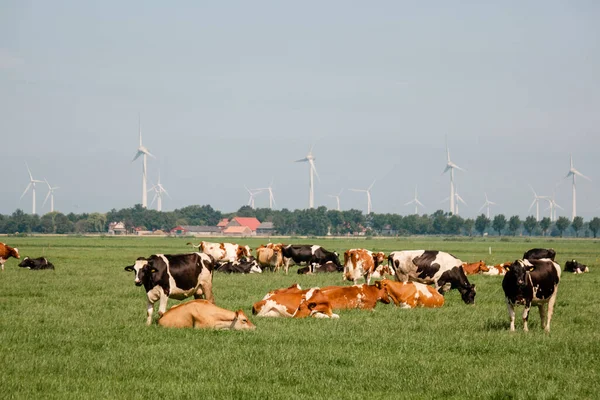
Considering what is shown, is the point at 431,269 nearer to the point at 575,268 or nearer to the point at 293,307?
the point at 293,307

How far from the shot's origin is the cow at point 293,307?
16219 mm

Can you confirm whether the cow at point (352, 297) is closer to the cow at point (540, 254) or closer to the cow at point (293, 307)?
the cow at point (293, 307)

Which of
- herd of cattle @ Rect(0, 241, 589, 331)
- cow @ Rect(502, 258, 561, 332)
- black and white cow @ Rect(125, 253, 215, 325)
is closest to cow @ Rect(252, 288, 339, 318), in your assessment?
herd of cattle @ Rect(0, 241, 589, 331)

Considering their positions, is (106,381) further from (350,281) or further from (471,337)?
(350,281)

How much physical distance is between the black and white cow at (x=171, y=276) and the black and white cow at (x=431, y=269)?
656cm

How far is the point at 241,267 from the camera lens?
1298 inches

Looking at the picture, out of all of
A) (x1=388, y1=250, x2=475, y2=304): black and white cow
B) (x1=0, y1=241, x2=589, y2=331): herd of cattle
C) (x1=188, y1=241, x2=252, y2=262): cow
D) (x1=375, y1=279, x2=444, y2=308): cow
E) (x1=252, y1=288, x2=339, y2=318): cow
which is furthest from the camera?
(x1=188, y1=241, x2=252, y2=262): cow

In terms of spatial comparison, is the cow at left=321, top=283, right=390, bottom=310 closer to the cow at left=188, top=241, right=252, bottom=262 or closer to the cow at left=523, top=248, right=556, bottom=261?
the cow at left=523, top=248, right=556, bottom=261

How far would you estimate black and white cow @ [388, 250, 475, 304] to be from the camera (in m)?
21.2

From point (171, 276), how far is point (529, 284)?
6738mm

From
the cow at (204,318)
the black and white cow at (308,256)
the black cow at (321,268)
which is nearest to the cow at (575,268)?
the black and white cow at (308,256)

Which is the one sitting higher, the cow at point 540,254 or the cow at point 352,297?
the cow at point 540,254

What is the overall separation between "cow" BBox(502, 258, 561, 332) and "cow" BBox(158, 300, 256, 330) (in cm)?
460

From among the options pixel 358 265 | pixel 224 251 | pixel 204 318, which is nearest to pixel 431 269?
pixel 358 265
